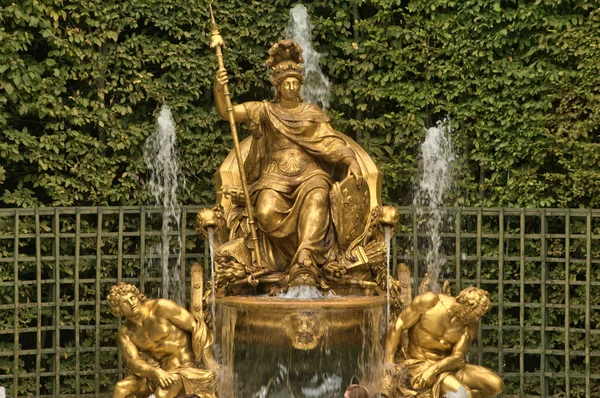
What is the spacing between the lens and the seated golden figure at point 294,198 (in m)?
12.1

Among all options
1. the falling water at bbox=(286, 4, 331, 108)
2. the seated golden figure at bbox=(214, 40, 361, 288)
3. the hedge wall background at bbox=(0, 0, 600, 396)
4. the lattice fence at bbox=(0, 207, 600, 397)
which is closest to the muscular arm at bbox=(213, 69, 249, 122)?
the seated golden figure at bbox=(214, 40, 361, 288)

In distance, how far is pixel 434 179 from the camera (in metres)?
14.0

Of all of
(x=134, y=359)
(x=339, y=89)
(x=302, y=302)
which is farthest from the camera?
(x=339, y=89)

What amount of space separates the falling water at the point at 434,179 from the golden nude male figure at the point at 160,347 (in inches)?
107

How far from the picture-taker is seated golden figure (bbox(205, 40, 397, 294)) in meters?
12.1

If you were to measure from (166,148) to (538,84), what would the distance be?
3360 millimetres

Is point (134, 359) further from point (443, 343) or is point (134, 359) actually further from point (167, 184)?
point (167, 184)

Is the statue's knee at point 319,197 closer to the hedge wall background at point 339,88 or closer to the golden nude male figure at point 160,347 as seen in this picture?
the golden nude male figure at point 160,347

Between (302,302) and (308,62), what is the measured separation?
3322mm

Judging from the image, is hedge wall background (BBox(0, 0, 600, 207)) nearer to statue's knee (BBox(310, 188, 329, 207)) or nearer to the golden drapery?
the golden drapery

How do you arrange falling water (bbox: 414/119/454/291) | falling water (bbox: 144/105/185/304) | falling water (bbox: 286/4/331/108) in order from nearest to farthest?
falling water (bbox: 144/105/185/304), falling water (bbox: 414/119/454/291), falling water (bbox: 286/4/331/108)

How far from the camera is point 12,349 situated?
525 inches

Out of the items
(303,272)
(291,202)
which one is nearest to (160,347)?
(303,272)

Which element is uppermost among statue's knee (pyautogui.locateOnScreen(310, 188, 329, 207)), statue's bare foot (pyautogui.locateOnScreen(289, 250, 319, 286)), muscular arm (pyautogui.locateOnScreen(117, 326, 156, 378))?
statue's knee (pyautogui.locateOnScreen(310, 188, 329, 207))
